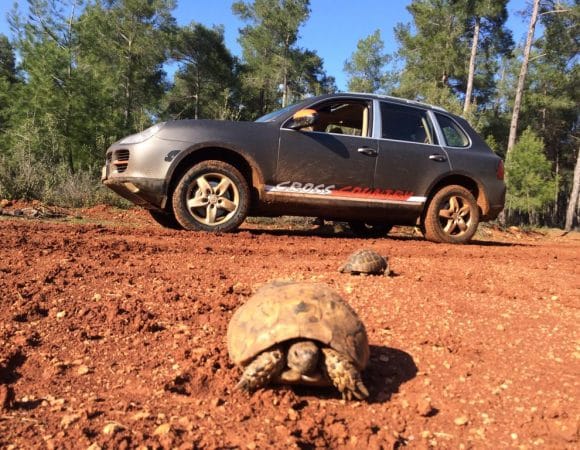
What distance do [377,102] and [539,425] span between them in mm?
5217

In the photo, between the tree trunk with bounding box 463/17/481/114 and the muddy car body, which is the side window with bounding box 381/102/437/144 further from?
the tree trunk with bounding box 463/17/481/114

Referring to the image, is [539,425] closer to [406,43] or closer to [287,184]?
[287,184]

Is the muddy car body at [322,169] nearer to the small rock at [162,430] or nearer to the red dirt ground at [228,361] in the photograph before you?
the red dirt ground at [228,361]

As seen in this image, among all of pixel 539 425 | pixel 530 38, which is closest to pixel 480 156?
pixel 539 425

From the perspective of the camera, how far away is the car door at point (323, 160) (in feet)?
19.1

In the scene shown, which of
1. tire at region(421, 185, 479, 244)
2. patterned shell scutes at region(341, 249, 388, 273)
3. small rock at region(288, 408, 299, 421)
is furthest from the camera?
tire at region(421, 185, 479, 244)

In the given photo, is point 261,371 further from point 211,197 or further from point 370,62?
point 370,62

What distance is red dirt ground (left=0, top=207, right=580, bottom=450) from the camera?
1.94 m

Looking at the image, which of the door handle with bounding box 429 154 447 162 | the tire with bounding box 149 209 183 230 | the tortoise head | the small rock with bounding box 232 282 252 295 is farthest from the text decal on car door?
the tortoise head

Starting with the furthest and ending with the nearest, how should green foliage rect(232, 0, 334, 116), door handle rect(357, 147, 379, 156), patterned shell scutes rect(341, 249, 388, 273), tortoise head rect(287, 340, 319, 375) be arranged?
green foliage rect(232, 0, 334, 116), door handle rect(357, 147, 379, 156), patterned shell scutes rect(341, 249, 388, 273), tortoise head rect(287, 340, 319, 375)

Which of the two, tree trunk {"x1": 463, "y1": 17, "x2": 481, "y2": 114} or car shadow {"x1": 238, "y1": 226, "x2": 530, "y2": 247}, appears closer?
car shadow {"x1": 238, "y1": 226, "x2": 530, "y2": 247}

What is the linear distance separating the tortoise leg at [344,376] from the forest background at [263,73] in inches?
683

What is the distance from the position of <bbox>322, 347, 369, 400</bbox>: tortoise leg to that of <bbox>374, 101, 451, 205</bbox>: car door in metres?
4.33

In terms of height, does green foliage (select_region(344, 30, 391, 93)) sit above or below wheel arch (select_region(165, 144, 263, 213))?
above
